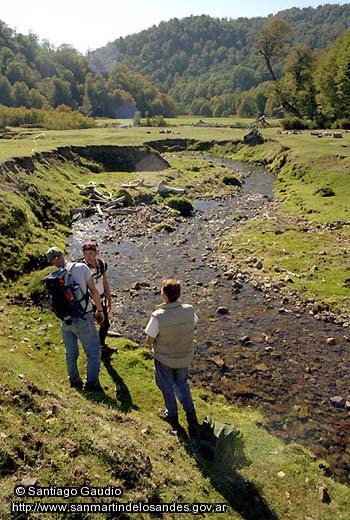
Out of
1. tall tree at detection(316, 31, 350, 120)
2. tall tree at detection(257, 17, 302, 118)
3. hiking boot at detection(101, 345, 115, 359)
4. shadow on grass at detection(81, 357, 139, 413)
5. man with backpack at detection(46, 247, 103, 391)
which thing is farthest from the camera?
tall tree at detection(257, 17, 302, 118)

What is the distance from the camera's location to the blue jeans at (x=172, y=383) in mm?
10039

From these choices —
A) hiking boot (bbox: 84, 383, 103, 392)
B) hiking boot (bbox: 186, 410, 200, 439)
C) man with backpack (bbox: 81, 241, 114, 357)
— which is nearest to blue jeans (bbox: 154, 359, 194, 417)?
hiking boot (bbox: 186, 410, 200, 439)

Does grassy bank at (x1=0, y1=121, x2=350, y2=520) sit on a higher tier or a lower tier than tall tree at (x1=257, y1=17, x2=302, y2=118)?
lower

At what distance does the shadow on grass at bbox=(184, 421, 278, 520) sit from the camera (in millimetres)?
8516

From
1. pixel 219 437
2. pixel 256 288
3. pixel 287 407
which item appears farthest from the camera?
pixel 256 288

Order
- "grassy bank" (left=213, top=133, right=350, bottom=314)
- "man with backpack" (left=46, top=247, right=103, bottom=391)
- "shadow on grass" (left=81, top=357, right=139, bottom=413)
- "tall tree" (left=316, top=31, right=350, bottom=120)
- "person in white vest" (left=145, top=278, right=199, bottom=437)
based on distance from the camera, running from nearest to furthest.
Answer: "person in white vest" (left=145, top=278, right=199, bottom=437)
"man with backpack" (left=46, top=247, right=103, bottom=391)
"shadow on grass" (left=81, top=357, right=139, bottom=413)
"grassy bank" (left=213, top=133, right=350, bottom=314)
"tall tree" (left=316, top=31, right=350, bottom=120)

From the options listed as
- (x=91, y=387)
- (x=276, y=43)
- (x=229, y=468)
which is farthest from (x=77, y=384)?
(x=276, y=43)

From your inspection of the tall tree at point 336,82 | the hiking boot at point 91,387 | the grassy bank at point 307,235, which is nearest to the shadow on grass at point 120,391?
the hiking boot at point 91,387

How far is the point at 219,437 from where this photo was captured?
396 inches

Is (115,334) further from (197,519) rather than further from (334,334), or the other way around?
(197,519)

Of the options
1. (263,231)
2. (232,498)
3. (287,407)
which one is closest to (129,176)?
(263,231)

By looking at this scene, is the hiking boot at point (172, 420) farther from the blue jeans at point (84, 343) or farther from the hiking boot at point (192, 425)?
the blue jeans at point (84, 343)

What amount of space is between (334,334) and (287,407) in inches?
211

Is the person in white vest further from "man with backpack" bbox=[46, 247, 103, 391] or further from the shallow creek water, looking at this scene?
the shallow creek water
